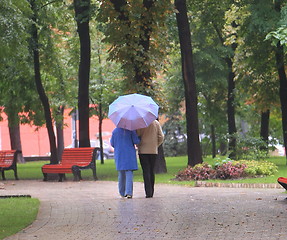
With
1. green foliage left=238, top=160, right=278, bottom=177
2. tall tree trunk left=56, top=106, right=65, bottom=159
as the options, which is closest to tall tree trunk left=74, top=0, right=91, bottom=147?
green foliage left=238, top=160, right=278, bottom=177

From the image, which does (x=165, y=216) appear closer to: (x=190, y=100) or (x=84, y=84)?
(x=190, y=100)

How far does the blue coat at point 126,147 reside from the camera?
49.8 feet

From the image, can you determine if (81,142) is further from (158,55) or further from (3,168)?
(158,55)

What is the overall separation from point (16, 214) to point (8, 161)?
531 inches

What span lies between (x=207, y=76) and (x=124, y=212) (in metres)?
25.2

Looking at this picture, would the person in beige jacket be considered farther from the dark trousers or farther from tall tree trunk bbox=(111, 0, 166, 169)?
tall tree trunk bbox=(111, 0, 166, 169)

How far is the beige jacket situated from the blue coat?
0.12 meters

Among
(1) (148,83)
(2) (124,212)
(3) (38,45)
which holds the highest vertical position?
(3) (38,45)

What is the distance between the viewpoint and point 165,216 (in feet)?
38.5

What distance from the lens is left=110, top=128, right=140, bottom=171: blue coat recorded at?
49.8 ft

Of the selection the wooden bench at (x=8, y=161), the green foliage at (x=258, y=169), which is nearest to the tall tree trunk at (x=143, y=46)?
the green foliage at (x=258, y=169)

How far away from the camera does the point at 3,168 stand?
994 inches

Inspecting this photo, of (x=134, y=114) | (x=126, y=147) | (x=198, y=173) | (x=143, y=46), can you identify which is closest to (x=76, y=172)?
(x=198, y=173)

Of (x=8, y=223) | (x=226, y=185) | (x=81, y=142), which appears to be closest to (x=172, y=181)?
(x=226, y=185)
